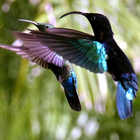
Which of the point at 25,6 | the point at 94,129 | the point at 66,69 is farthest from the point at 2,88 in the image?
the point at 66,69

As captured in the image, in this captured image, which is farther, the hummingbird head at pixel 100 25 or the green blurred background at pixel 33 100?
the green blurred background at pixel 33 100

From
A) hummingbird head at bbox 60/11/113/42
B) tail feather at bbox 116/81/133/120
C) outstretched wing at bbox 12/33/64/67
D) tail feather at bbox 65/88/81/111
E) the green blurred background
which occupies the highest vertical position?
hummingbird head at bbox 60/11/113/42

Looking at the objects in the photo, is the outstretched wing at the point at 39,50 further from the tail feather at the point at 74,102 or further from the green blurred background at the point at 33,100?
the green blurred background at the point at 33,100

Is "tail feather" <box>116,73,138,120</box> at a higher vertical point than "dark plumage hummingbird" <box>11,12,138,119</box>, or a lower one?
lower

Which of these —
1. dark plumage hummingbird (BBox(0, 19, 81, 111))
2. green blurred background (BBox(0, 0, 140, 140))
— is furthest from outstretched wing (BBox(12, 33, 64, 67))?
green blurred background (BBox(0, 0, 140, 140))

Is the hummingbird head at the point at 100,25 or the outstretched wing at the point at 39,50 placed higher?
the hummingbird head at the point at 100,25

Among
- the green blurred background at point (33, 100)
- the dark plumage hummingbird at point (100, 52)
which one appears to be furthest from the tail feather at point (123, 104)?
the green blurred background at point (33, 100)

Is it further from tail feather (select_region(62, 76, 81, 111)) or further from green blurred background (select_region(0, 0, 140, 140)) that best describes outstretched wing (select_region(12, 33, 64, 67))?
green blurred background (select_region(0, 0, 140, 140))

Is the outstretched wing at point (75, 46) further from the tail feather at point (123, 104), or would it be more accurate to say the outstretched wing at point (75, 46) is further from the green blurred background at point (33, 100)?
the green blurred background at point (33, 100)

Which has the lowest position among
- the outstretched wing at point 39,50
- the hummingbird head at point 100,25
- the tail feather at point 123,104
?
the tail feather at point 123,104
